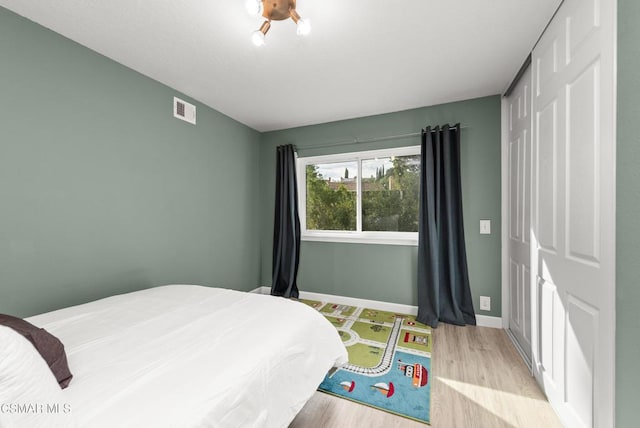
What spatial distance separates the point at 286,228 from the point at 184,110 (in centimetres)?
179

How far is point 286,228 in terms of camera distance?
3645mm

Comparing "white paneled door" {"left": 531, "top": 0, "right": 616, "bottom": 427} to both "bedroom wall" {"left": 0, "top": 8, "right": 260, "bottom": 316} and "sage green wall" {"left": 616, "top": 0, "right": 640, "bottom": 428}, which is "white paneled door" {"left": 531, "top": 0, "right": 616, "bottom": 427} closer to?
"sage green wall" {"left": 616, "top": 0, "right": 640, "bottom": 428}

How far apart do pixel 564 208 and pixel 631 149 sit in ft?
1.75

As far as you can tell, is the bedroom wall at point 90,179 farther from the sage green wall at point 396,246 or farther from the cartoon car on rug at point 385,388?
the cartoon car on rug at point 385,388

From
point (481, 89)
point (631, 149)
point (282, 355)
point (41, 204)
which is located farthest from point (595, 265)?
point (41, 204)

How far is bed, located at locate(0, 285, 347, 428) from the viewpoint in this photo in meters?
0.82

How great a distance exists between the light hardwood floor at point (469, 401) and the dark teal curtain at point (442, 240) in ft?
1.87

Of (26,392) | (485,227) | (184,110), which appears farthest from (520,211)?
(184,110)

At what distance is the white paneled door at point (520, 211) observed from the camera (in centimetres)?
213

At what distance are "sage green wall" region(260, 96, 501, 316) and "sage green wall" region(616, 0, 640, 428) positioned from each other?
71.0 inches

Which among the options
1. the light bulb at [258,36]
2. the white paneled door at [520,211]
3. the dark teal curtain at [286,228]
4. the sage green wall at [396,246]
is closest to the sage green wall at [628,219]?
the white paneled door at [520,211]

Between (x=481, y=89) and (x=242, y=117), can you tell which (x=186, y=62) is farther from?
(x=481, y=89)

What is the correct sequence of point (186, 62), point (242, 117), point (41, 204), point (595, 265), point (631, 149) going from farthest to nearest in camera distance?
1. point (242, 117)
2. point (186, 62)
3. point (41, 204)
4. point (595, 265)
5. point (631, 149)

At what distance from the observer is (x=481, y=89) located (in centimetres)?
265
